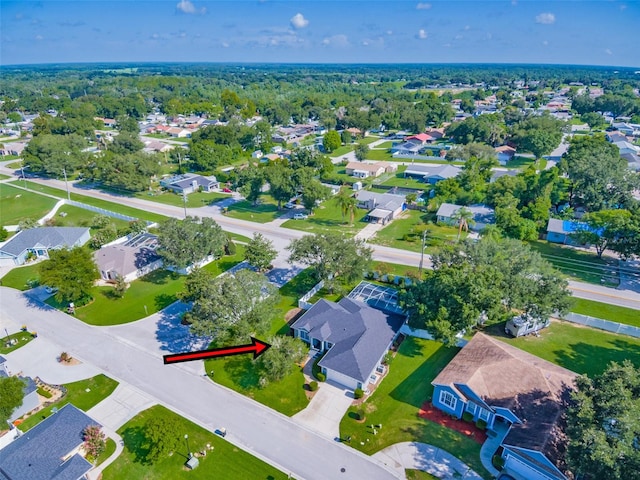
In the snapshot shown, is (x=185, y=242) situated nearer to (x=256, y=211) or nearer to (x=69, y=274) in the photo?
(x=69, y=274)

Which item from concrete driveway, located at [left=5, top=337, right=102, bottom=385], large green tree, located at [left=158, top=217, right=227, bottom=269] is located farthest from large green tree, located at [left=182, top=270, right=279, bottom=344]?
large green tree, located at [left=158, top=217, right=227, bottom=269]

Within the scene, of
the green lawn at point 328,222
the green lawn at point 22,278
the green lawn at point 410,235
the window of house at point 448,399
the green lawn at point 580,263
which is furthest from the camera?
the green lawn at point 328,222

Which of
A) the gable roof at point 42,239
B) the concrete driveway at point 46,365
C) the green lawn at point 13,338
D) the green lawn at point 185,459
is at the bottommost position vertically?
the green lawn at point 185,459

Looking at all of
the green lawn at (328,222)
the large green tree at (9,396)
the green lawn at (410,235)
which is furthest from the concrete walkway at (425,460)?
the green lawn at (328,222)

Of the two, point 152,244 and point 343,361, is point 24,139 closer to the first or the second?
point 152,244

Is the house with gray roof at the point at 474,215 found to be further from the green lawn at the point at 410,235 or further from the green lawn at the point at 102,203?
the green lawn at the point at 102,203
